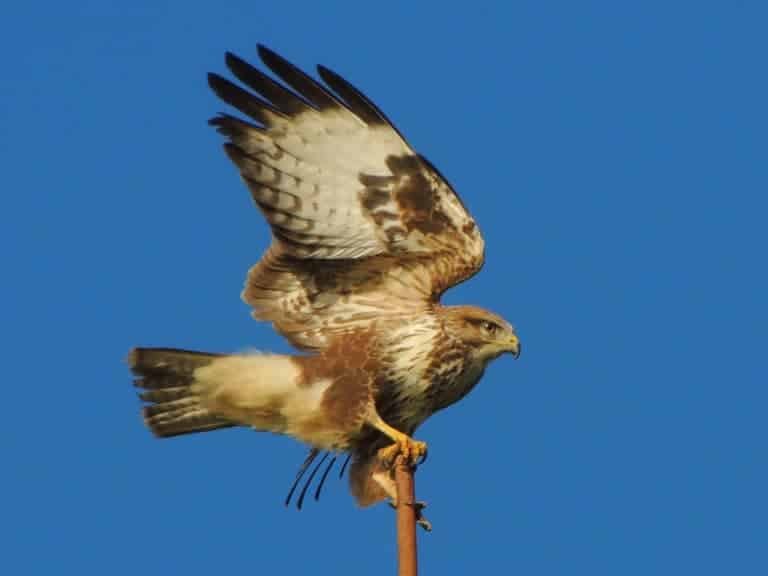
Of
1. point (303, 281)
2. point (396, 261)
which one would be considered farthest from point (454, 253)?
point (303, 281)

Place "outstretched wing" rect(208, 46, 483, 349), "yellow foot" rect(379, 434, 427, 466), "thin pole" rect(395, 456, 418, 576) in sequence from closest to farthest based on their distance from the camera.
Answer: "thin pole" rect(395, 456, 418, 576), "yellow foot" rect(379, 434, 427, 466), "outstretched wing" rect(208, 46, 483, 349)

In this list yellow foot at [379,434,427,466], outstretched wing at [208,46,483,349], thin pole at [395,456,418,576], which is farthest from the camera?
outstretched wing at [208,46,483,349]

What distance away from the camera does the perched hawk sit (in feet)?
24.7

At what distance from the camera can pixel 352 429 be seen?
7344mm

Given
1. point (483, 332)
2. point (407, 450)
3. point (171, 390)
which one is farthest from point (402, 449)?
point (171, 390)

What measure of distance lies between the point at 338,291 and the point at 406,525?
276 centimetres

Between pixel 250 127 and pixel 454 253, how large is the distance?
4.03 feet

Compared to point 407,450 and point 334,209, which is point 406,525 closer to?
point 407,450

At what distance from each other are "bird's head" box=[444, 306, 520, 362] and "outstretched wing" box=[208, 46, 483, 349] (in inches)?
11.5

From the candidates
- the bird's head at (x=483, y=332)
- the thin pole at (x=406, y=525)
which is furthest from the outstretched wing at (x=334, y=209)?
the thin pole at (x=406, y=525)

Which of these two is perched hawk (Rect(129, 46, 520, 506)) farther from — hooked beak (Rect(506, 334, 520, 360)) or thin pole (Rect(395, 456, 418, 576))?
thin pole (Rect(395, 456, 418, 576))

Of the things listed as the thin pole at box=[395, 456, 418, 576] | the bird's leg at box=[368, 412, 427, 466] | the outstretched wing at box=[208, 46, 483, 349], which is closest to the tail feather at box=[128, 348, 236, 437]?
the outstretched wing at box=[208, 46, 483, 349]

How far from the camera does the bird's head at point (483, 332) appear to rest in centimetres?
769

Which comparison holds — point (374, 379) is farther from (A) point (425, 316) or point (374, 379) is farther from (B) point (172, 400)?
(B) point (172, 400)
